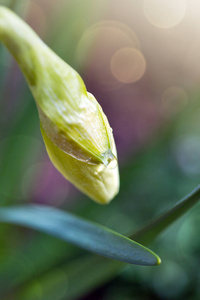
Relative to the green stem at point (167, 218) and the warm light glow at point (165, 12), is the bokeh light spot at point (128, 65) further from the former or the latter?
the green stem at point (167, 218)

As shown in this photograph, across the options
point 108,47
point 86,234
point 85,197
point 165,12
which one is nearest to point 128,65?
point 108,47

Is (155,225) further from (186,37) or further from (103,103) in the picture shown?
(186,37)

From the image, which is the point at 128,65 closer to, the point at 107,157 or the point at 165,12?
the point at 165,12

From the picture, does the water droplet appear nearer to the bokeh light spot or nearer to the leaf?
the leaf

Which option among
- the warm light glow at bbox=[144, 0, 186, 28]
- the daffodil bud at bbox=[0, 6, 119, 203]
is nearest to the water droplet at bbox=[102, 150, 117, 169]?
the daffodil bud at bbox=[0, 6, 119, 203]

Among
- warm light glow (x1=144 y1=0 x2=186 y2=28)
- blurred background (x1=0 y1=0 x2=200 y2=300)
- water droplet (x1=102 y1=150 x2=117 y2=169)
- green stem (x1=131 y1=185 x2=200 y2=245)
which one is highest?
warm light glow (x1=144 y1=0 x2=186 y2=28)

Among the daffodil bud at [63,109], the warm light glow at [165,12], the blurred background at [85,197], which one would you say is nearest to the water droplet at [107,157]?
the daffodil bud at [63,109]
